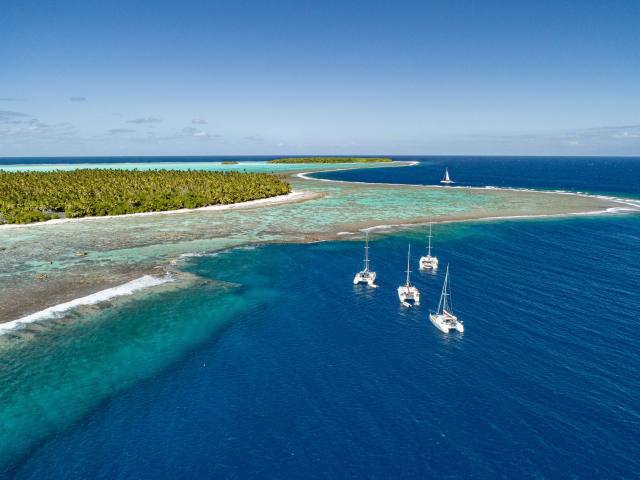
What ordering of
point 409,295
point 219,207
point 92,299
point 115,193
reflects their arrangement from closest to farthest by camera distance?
point 92,299
point 409,295
point 115,193
point 219,207

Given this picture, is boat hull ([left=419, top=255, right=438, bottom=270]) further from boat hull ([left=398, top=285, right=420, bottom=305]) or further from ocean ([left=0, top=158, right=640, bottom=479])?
boat hull ([left=398, top=285, right=420, bottom=305])

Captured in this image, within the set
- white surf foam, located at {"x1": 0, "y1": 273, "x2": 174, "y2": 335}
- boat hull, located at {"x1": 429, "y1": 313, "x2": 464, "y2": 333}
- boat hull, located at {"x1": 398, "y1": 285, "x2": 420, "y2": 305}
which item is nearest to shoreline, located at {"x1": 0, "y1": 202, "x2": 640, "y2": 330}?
white surf foam, located at {"x1": 0, "y1": 273, "x2": 174, "y2": 335}

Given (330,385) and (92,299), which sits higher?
(92,299)

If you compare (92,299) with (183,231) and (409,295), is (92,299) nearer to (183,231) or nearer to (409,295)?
(409,295)

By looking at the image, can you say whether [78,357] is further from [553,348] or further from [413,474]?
[553,348]

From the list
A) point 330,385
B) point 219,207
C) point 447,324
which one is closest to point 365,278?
point 447,324
